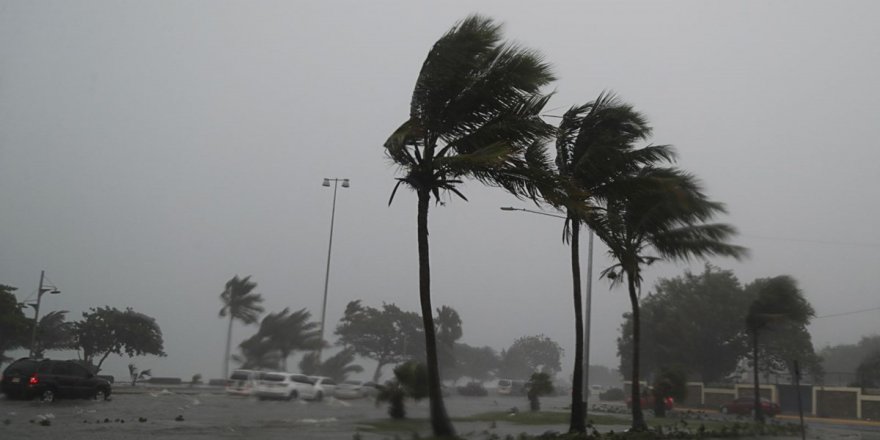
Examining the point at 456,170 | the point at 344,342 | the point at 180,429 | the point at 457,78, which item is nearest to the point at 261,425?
the point at 180,429

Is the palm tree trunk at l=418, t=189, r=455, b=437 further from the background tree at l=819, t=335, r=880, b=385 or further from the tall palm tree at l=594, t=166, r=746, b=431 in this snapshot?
the background tree at l=819, t=335, r=880, b=385

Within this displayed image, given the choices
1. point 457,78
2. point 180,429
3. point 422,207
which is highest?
point 457,78

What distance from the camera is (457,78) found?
13.9 meters

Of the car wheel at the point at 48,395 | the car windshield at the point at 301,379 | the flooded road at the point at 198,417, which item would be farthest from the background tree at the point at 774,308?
the car wheel at the point at 48,395

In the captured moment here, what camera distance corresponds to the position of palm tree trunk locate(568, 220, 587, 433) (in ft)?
53.0

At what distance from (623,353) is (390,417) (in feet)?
139

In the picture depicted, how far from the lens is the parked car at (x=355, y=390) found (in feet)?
58.9

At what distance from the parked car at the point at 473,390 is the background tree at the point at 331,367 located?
394cm

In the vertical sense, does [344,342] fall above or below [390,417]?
above

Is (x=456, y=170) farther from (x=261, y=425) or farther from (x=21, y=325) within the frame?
(x=21, y=325)

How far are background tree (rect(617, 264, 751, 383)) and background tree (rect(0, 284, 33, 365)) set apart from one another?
38121 millimetres

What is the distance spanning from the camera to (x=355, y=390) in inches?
717

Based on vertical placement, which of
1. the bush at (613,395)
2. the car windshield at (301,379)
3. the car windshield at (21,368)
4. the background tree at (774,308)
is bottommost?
the bush at (613,395)

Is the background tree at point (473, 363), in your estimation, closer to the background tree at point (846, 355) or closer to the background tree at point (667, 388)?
the background tree at point (667, 388)
